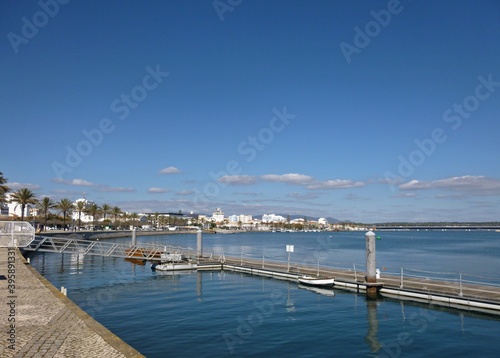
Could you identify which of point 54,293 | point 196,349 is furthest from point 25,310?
point 196,349

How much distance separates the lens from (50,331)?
40.0 feet

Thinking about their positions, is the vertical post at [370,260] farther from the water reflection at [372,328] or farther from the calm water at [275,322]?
the water reflection at [372,328]

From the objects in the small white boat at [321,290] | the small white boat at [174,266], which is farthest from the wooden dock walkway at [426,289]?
the small white boat at [174,266]

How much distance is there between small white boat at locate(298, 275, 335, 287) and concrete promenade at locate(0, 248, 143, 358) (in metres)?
17.7

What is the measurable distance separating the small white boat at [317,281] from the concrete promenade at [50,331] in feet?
58.0

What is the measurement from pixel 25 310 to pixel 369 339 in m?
14.1

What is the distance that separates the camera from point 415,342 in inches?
656

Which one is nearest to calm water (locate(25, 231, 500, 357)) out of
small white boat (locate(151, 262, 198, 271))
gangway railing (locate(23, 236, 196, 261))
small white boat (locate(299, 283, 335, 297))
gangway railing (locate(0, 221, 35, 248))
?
small white boat (locate(299, 283, 335, 297))

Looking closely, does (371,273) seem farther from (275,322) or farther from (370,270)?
(275,322)

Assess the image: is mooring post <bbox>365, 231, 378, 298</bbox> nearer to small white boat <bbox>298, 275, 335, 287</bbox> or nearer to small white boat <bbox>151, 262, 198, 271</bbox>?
small white boat <bbox>298, 275, 335, 287</bbox>

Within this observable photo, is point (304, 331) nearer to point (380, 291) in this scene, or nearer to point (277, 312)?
point (277, 312)

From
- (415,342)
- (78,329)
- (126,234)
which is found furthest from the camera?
(126,234)

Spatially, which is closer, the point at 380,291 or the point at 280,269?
the point at 380,291

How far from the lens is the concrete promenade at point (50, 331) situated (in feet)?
33.7
